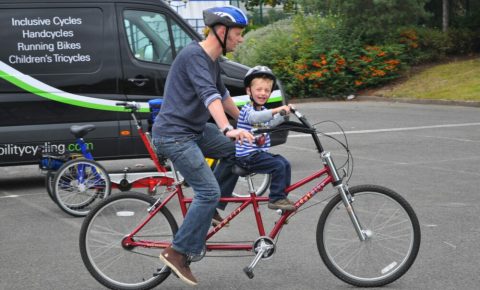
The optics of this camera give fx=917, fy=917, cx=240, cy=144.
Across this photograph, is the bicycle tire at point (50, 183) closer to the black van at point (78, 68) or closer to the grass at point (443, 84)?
the black van at point (78, 68)

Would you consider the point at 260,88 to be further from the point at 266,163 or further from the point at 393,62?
the point at 393,62

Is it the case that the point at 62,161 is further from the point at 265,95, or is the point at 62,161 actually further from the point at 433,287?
the point at 433,287

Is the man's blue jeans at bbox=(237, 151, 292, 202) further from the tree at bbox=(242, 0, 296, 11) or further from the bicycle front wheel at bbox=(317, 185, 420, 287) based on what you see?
the tree at bbox=(242, 0, 296, 11)

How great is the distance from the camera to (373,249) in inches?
226

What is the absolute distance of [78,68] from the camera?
10227 millimetres

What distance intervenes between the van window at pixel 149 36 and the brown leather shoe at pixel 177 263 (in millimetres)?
5172

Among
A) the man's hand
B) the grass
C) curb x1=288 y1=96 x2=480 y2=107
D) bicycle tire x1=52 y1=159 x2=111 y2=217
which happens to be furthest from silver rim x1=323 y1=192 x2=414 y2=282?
the grass

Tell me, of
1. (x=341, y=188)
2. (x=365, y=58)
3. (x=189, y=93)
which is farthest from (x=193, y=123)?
(x=365, y=58)

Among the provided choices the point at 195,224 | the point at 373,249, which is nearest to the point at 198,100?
the point at 195,224

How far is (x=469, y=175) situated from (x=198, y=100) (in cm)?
574

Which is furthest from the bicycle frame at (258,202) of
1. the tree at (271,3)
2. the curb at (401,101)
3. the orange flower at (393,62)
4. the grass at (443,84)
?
the tree at (271,3)

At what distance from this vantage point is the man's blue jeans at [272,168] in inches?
222

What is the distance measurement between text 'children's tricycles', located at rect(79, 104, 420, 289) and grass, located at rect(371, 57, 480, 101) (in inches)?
596

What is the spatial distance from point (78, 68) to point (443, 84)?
14058mm
